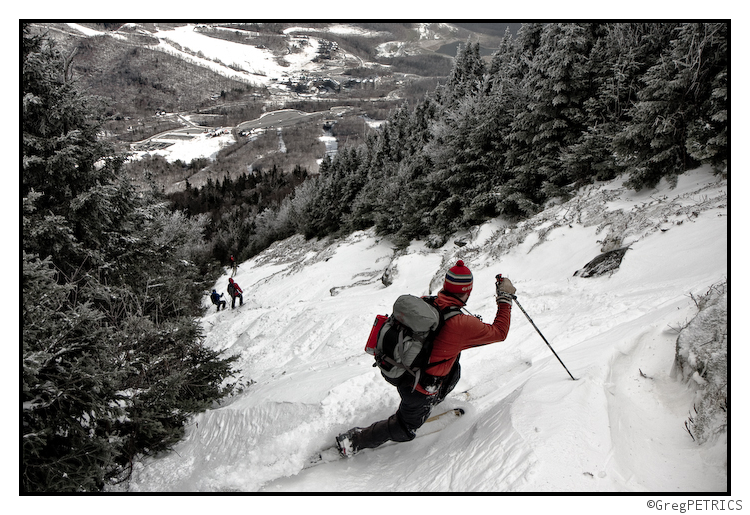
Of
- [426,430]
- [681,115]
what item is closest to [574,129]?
[681,115]

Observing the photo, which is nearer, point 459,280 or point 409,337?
point 409,337

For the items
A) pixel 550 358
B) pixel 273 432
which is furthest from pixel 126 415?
pixel 550 358

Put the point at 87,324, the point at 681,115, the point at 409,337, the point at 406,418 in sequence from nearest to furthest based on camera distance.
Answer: the point at 409,337 → the point at 406,418 → the point at 87,324 → the point at 681,115

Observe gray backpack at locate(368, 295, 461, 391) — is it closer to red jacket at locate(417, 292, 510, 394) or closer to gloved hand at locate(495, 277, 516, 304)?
red jacket at locate(417, 292, 510, 394)

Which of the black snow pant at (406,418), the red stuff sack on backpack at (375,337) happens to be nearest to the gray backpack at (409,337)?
the red stuff sack on backpack at (375,337)

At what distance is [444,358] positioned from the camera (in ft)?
12.1

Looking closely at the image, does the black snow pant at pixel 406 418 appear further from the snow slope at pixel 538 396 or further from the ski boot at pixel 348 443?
the snow slope at pixel 538 396

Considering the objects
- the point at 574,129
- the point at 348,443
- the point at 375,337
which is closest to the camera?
the point at 375,337

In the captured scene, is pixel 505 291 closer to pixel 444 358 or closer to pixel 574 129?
pixel 444 358

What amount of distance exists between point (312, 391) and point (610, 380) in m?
3.65

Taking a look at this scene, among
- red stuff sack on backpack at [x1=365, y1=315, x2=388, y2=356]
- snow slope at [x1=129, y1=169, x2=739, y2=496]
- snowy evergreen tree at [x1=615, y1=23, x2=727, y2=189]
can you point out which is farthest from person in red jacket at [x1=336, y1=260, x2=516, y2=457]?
snowy evergreen tree at [x1=615, y1=23, x2=727, y2=189]

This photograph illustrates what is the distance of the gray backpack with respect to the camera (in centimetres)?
333

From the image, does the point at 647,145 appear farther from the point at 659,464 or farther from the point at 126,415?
the point at 126,415

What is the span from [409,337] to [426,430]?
161cm
